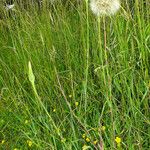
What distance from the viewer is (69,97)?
2.42 meters

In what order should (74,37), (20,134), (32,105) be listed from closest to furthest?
1. (20,134)
2. (32,105)
3. (74,37)

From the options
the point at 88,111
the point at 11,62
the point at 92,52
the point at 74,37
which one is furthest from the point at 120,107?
→ the point at 11,62

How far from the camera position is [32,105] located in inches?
98.0

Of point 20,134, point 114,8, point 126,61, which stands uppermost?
point 114,8

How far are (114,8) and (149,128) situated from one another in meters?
0.60

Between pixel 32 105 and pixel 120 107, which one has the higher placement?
pixel 120 107

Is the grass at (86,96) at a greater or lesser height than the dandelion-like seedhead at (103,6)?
lesser

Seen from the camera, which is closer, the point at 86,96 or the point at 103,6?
the point at 103,6

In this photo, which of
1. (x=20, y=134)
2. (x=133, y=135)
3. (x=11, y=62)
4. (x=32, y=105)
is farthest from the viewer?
(x=11, y=62)

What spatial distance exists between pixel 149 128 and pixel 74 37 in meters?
1.19

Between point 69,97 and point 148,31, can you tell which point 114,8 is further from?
point 69,97

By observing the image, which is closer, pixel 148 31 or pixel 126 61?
pixel 126 61

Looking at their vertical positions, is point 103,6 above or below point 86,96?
above

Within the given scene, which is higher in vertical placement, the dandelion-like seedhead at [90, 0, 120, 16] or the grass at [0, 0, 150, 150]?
the dandelion-like seedhead at [90, 0, 120, 16]
